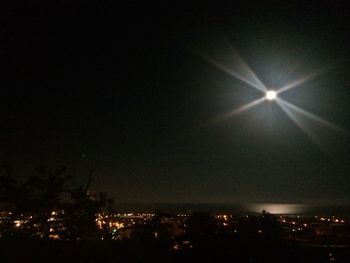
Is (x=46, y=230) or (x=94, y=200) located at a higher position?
(x=94, y=200)

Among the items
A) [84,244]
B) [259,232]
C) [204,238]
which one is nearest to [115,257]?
[84,244]

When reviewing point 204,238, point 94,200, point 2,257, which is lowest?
point 2,257

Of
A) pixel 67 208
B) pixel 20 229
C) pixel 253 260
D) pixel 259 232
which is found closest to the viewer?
pixel 253 260

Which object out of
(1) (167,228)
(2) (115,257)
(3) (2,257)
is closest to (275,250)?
(1) (167,228)

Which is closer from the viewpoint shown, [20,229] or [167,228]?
[167,228]

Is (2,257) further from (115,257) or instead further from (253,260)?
(253,260)

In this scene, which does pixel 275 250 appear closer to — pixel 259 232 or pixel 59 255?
pixel 259 232

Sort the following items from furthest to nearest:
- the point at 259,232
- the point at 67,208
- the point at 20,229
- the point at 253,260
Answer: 1. the point at 67,208
2. the point at 20,229
3. the point at 259,232
4. the point at 253,260
